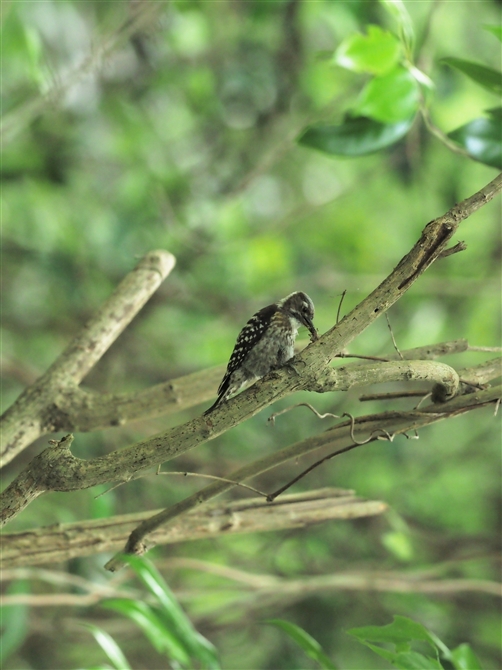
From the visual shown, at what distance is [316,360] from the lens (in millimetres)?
725

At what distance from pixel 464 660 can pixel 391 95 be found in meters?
0.91

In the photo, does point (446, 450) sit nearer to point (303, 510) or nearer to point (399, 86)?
point (303, 510)

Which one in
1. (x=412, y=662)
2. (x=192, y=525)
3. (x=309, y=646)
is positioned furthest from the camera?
(x=192, y=525)

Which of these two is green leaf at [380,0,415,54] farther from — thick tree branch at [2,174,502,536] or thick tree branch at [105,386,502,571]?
thick tree branch at [105,386,502,571]

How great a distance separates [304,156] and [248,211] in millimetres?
405

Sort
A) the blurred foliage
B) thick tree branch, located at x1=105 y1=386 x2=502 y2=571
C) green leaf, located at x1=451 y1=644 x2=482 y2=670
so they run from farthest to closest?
1. the blurred foliage
2. green leaf, located at x1=451 y1=644 x2=482 y2=670
3. thick tree branch, located at x1=105 y1=386 x2=502 y2=571

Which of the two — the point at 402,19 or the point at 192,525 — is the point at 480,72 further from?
the point at 192,525

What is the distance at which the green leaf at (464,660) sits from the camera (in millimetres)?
968

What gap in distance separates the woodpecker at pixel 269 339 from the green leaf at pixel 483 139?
0.44m

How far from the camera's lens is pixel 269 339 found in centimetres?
99

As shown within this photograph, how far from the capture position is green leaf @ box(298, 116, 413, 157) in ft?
3.86

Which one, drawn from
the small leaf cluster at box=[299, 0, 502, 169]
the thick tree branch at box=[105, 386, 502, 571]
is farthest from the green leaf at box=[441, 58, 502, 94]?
the thick tree branch at box=[105, 386, 502, 571]

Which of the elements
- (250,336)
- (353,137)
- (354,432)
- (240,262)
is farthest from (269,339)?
(240,262)

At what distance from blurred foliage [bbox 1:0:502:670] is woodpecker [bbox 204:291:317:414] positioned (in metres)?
1.32
